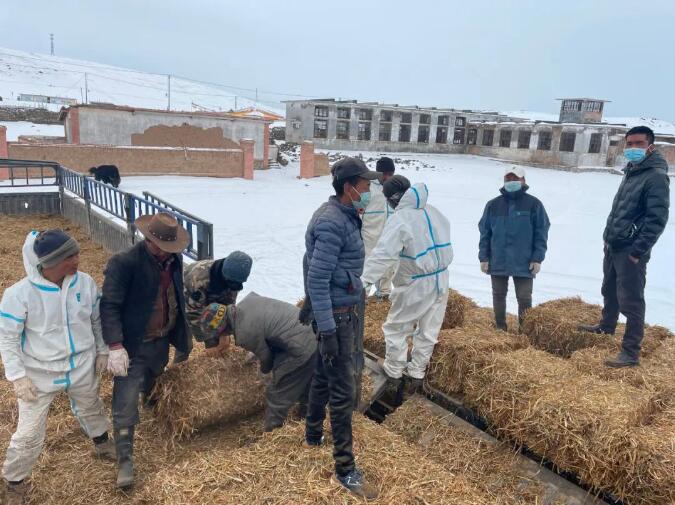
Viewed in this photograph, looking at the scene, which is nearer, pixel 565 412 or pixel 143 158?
pixel 565 412

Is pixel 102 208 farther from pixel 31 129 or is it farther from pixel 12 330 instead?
pixel 31 129

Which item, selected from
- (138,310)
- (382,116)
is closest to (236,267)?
(138,310)

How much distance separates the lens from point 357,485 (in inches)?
110

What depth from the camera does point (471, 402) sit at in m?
4.23

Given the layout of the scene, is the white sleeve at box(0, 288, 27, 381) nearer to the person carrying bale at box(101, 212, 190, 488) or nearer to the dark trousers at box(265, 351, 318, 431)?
the person carrying bale at box(101, 212, 190, 488)

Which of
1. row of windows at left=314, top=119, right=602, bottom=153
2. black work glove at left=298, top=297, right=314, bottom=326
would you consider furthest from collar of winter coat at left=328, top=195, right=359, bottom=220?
row of windows at left=314, top=119, right=602, bottom=153

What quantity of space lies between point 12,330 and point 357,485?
2155mm

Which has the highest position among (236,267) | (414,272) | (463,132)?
(463,132)

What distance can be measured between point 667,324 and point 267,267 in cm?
649

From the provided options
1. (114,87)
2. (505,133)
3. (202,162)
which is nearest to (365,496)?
(202,162)

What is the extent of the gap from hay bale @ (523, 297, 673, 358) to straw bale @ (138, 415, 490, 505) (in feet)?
8.78

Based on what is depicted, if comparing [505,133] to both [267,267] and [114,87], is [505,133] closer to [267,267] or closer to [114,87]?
[267,267]

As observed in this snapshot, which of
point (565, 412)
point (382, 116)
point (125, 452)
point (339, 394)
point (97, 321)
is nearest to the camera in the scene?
point (339, 394)

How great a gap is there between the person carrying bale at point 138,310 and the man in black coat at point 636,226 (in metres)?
3.70
